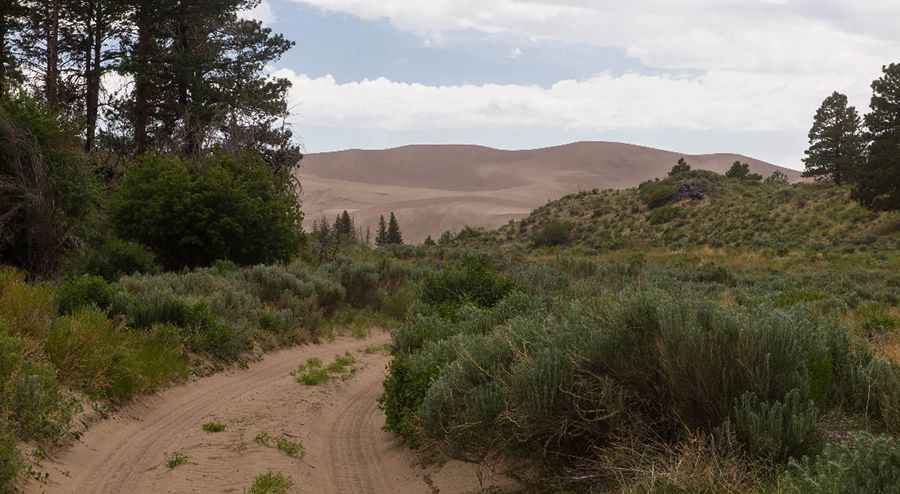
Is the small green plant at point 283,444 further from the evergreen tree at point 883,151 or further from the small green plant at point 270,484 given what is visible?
the evergreen tree at point 883,151

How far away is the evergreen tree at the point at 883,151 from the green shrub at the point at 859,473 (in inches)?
1908

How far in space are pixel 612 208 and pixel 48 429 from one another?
70112 mm

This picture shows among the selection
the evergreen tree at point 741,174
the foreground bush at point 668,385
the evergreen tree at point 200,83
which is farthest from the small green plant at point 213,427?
the evergreen tree at point 741,174

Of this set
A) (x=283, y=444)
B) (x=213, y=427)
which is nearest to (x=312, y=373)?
(x=213, y=427)

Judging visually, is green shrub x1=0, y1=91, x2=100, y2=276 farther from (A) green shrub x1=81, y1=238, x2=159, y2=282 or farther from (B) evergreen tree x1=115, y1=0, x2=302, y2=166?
(B) evergreen tree x1=115, y1=0, x2=302, y2=166

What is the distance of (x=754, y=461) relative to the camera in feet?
16.1

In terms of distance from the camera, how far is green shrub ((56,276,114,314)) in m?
12.2

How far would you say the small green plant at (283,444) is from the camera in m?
8.34

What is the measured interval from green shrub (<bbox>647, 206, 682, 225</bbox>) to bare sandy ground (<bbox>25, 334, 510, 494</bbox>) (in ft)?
185

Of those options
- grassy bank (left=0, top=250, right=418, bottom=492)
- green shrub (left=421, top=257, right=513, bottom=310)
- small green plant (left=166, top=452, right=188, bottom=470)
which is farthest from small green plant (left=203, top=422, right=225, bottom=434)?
green shrub (left=421, top=257, right=513, bottom=310)

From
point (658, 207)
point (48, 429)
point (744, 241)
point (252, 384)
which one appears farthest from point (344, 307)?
point (658, 207)

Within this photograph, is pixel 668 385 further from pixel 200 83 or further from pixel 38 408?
pixel 200 83

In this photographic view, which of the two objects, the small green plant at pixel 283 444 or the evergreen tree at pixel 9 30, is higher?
the evergreen tree at pixel 9 30

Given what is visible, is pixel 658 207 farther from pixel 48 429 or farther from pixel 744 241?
pixel 48 429
